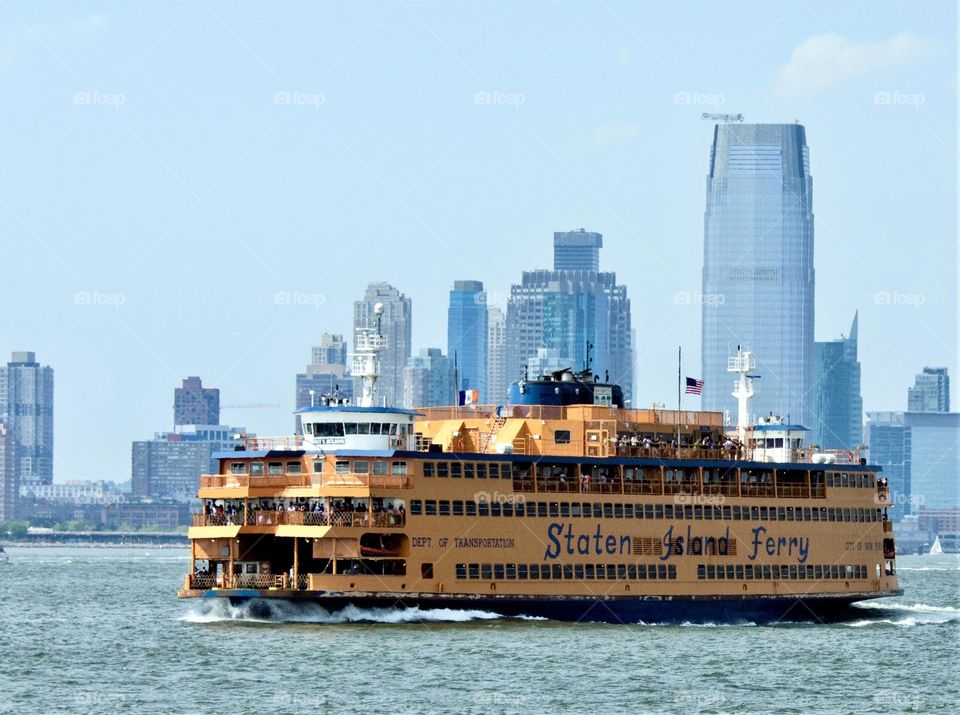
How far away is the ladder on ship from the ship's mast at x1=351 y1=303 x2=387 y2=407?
3.96 meters

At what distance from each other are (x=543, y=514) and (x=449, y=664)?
43.2 ft

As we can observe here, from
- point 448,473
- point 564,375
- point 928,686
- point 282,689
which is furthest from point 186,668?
point 564,375

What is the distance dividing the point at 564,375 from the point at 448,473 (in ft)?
36.2

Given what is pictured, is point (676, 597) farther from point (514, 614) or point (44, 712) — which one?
point (44, 712)

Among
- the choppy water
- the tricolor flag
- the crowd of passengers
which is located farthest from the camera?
the tricolor flag

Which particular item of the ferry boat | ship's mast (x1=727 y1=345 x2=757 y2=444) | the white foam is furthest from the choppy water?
ship's mast (x1=727 y1=345 x2=757 y2=444)

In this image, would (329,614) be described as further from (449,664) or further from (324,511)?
(449,664)

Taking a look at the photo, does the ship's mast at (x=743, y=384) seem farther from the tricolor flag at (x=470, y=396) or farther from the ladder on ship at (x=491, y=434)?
the ladder on ship at (x=491, y=434)

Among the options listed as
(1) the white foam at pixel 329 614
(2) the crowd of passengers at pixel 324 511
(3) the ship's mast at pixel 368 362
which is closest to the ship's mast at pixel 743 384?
(3) the ship's mast at pixel 368 362

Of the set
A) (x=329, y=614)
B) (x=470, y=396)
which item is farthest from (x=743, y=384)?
(x=329, y=614)

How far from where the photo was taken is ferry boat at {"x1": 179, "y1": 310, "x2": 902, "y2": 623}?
66188 mm

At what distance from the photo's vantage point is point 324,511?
6600 centimetres

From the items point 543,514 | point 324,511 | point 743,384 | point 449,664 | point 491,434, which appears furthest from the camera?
point 743,384

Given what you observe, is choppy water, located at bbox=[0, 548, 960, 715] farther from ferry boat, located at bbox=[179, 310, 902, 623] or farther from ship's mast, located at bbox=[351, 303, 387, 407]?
ship's mast, located at bbox=[351, 303, 387, 407]
